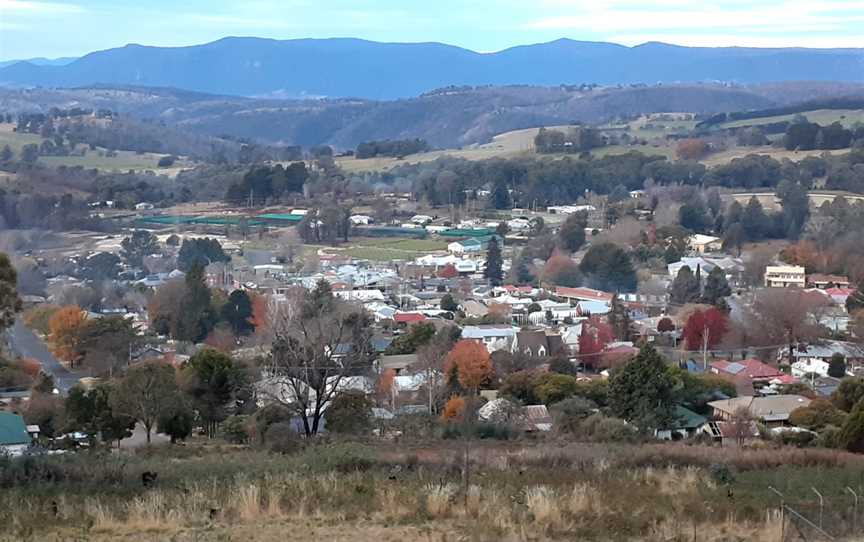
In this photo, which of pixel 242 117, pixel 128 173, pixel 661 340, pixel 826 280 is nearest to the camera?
pixel 661 340

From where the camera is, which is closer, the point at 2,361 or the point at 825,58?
the point at 2,361

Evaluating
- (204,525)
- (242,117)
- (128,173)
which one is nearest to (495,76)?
(242,117)

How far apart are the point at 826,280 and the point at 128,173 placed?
3376 centimetres

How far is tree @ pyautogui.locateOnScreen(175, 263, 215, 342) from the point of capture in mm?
23828

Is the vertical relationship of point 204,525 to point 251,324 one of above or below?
above

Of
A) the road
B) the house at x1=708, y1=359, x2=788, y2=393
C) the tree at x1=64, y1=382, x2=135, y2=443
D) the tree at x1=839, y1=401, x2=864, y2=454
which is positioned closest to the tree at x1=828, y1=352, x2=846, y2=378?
the house at x1=708, y1=359, x2=788, y2=393

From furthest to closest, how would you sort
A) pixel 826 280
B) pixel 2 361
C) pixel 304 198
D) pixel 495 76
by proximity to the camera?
pixel 495 76 → pixel 304 198 → pixel 826 280 → pixel 2 361

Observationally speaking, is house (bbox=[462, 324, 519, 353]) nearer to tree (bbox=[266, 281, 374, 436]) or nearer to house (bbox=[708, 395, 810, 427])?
tree (bbox=[266, 281, 374, 436])

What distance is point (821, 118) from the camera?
70.0 metres

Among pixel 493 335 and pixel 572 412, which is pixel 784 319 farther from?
pixel 572 412

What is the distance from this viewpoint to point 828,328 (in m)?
23.6

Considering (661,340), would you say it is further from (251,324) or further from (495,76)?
(495,76)

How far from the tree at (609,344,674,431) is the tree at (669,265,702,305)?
46.8 ft

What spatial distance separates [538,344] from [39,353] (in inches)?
364
